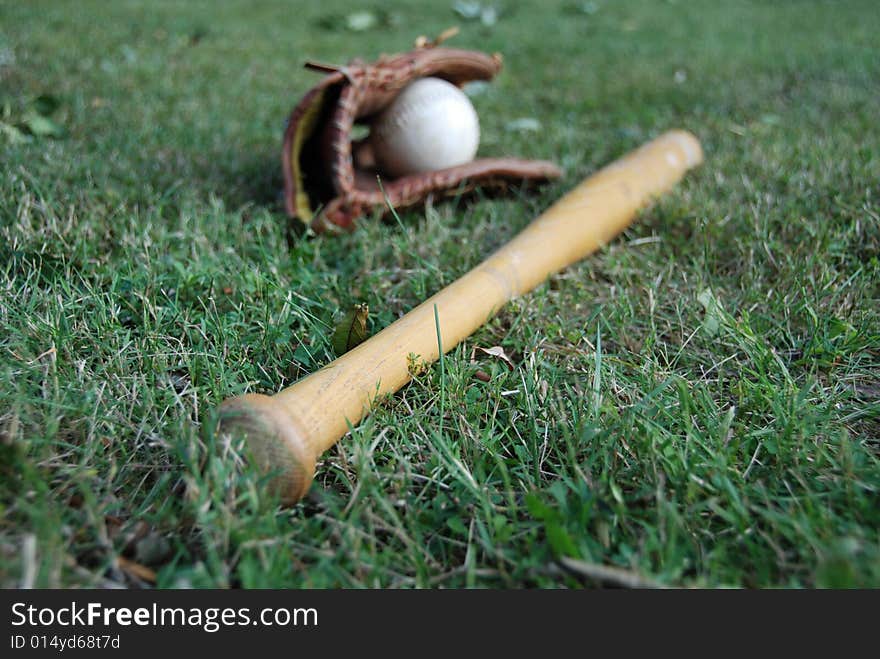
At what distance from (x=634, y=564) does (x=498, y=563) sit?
272mm

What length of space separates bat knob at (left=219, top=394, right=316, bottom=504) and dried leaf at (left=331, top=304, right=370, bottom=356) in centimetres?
51

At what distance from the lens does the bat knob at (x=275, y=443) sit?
1.48 metres

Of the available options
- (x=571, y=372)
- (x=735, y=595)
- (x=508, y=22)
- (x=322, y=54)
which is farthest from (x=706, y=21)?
(x=735, y=595)

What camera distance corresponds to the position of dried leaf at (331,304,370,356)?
6.52ft

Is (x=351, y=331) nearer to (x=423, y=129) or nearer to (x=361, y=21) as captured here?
(x=423, y=129)

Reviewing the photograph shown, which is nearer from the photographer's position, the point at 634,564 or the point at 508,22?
the point at 634,564

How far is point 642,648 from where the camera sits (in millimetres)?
1271

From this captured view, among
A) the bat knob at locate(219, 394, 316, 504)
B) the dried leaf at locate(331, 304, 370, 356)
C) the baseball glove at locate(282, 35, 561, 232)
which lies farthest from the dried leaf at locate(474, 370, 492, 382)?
the baseball glove at locate(282, 35, 561, 232)

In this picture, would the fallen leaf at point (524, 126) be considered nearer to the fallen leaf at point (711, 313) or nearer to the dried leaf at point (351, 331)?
the fallen leaf at point (711, 313)

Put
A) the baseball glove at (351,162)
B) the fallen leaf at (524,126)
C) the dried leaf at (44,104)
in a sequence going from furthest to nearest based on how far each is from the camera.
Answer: the fallen leaf at (524,126), the dried leaf at (44,104), the baseball glove at (351,162)

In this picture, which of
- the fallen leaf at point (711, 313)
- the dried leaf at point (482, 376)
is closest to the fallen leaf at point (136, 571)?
the dried leaf at point (482, 376)

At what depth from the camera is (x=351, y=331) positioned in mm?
2014

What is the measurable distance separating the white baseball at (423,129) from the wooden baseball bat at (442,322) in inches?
23.7

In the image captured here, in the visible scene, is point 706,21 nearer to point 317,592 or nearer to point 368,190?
point 368,190
